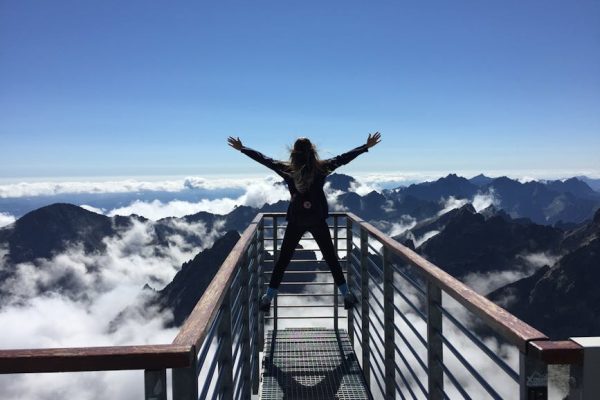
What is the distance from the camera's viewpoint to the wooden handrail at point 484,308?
1923mm

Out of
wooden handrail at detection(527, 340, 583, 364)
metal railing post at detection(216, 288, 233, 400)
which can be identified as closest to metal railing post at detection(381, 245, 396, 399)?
metal railing post at detection(216, 288, 233, 400)

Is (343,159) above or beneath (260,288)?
above

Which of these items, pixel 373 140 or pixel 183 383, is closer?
pixel 183 383

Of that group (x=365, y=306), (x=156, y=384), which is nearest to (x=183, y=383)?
(x=156, y=384)

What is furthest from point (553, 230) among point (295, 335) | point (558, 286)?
point (295, 335)

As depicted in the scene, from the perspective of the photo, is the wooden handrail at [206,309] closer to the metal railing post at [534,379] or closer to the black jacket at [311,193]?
the metal railing post at [534,379]

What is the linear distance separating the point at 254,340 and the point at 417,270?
11.7 feet

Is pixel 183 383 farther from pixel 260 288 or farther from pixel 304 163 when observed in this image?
pixel 260 288

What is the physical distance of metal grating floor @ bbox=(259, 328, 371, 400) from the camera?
19.7ft

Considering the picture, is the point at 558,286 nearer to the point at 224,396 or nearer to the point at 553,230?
the point at 553,230

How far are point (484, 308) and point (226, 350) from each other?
1979mm

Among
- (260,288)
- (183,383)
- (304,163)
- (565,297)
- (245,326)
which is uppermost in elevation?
(304,163)

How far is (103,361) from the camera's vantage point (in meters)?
1.85

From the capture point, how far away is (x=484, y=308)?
2324 millimetres
